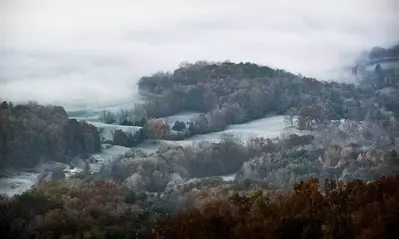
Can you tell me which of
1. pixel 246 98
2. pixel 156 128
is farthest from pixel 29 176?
pixel 246 98

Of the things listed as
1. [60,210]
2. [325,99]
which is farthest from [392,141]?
[60,210]

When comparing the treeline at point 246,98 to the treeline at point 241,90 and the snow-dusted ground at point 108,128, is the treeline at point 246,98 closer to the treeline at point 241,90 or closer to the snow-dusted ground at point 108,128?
the treeline at point 241,90

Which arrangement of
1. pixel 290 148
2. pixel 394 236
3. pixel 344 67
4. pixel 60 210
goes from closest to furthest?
pixel 394 236
pixel 60 210
pixel 290 148
pixel 344 67

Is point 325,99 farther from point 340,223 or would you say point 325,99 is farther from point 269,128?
point 340,223

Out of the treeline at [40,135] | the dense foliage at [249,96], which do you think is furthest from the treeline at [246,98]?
the treeline at [40,135]

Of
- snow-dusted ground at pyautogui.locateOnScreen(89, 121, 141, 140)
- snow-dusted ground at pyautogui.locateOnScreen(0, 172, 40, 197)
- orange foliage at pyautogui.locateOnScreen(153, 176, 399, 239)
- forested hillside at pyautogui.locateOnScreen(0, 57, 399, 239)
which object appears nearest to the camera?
orange foliage at pyautogui.locateOnScreen(153, 176, 399, 239)

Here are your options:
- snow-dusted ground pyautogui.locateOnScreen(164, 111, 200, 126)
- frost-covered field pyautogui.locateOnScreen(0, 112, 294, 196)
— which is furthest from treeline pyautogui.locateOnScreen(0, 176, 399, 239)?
snow-dusted ground pyautogui.locateOnScreen(164, 111, 200, 126)

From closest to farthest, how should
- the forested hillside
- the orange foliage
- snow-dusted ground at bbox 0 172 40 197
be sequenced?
the orange foliage → the forested hillside → snow-dusted ground at bbox 0 172 40 197

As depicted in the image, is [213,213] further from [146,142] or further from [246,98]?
[246,98]

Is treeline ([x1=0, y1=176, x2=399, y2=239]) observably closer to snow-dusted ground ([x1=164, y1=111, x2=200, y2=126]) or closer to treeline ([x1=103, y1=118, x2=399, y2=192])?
treeline ([x1=103, y1=118, x2=399, y2=192])
